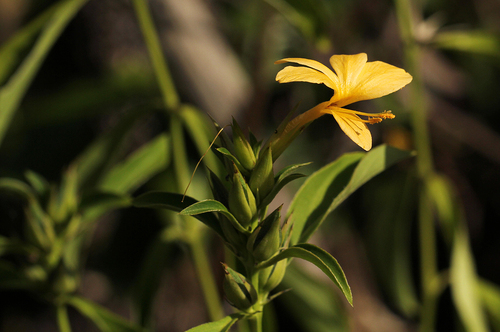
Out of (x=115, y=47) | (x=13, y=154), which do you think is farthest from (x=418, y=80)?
(x=13, y=154)

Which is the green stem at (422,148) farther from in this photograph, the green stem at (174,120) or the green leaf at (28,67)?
the green leaf at (28,67)

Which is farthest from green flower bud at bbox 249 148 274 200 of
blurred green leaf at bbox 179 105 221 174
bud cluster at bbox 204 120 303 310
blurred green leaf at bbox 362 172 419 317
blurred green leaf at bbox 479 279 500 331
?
blurred green leaf at bbox 479 279 500 331

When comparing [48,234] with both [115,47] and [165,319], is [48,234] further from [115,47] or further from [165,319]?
[115,47]

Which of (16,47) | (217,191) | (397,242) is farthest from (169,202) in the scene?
(397,242)

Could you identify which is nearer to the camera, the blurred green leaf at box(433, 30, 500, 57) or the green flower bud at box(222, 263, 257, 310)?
the green flower bud at box(222, 263, 257, 310)

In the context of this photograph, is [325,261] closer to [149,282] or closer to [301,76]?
[301,76]

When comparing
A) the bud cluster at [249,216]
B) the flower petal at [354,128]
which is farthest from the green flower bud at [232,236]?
the flower petal at [354,128]

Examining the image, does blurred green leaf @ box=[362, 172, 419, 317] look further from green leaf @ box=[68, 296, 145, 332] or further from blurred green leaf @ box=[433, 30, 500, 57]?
green leaf @ box=[68, 296, 145, 332]
